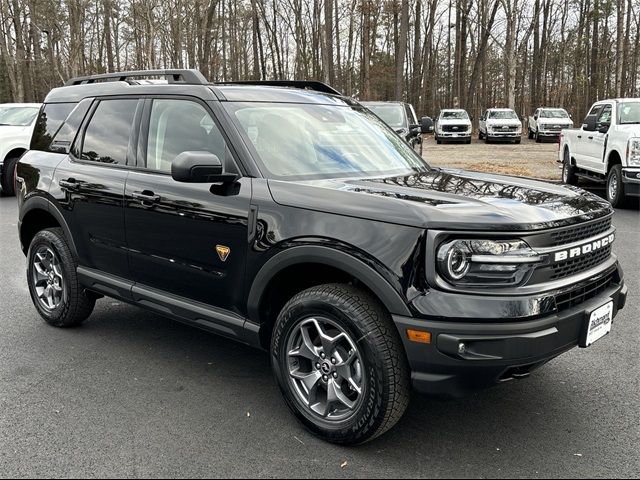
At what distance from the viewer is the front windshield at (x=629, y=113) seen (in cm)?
1102

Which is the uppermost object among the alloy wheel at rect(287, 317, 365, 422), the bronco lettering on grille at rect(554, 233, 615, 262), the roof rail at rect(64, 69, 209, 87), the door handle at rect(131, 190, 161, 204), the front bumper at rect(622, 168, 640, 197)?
the roof rail at rect(64, 69, 209, 87)

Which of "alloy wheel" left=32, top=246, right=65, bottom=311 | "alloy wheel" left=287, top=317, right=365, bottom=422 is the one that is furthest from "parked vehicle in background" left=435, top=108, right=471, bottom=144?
"alloy wheel" left=287, top=317, right=365, bottom=422

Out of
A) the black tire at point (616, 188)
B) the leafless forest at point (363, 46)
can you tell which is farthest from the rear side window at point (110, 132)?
the leafless forest at point (363, 46)

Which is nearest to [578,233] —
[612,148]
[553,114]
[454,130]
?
[612,148]

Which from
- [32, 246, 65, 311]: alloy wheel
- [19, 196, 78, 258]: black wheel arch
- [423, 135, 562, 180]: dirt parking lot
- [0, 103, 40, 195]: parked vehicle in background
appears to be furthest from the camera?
[423, 135, 562, 180]: dirt parking lot

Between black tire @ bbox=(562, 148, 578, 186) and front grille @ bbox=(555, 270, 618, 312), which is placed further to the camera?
black tire @ bbox=(562, 148, 578, 186)

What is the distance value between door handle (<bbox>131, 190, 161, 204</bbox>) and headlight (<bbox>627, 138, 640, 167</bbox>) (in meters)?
8.92

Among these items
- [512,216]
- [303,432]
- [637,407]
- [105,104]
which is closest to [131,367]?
[303,432]

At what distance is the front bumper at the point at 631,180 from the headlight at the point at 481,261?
336 inches

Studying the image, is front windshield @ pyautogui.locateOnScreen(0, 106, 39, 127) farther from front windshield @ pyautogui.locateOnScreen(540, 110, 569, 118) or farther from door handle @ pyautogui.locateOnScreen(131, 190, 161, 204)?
front windshield @ pyautogui.locateOnScreen(540, 110, 569, 118)

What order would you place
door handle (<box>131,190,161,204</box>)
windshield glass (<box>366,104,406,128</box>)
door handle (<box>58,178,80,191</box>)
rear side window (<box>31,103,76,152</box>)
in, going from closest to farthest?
1. door handle (<box>131,190,161,204</box>)
2. door handle (<box>58,178,80,191</box>)
3. rear side window (<box>31,103,76,152</box>)
4. windshield glass (<box>366,104,406,128</box>)

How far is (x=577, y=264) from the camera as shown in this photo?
3.01 m

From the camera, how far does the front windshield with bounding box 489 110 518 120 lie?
3053cm

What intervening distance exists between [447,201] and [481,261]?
1.29 feet
